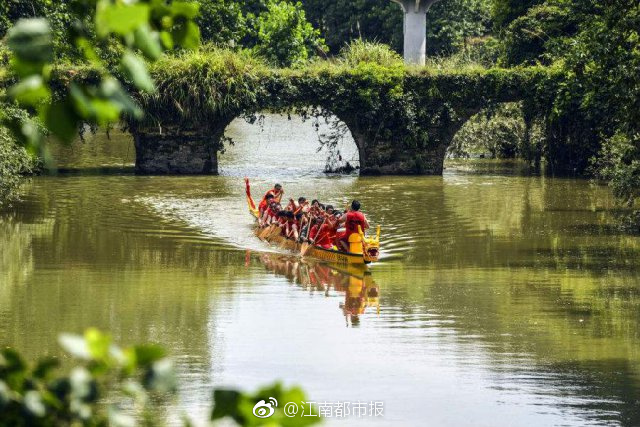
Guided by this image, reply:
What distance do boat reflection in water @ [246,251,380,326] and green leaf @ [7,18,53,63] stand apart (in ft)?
42.3

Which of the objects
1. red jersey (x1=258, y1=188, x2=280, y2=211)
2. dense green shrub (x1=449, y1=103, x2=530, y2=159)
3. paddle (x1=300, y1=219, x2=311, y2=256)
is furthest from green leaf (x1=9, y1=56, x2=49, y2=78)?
dense green shrub (x1=449, y1=103, x2=530, y2=159)

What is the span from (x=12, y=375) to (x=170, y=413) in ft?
25.0

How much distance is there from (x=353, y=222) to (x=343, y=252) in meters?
0.64

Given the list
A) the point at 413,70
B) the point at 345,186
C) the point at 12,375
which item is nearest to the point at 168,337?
the point at 12,375

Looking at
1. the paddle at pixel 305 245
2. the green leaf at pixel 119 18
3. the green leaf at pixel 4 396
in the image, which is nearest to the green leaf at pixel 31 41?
the green leaf at pixel 119 18

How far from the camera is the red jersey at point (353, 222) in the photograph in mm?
20578

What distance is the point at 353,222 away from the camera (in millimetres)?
20641

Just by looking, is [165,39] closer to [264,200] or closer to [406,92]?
[264,200]

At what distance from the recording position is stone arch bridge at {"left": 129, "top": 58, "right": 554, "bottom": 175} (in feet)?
121

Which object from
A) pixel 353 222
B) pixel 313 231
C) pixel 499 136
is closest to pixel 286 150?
pixel 499 136

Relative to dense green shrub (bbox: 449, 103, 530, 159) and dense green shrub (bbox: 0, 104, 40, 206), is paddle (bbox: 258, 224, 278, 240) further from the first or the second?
dense green shrub (bbox: 449, 103, 530, 159)

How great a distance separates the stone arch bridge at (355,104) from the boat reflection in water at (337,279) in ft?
49.2

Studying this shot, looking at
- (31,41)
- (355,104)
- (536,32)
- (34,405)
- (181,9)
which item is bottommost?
(34,405)

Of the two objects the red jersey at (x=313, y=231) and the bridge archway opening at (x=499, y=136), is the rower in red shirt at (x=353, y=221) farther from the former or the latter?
the bridge archway opening at (x=499, y=136)
